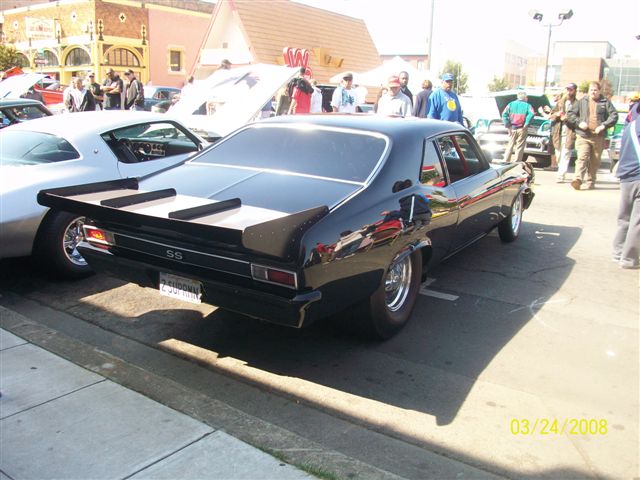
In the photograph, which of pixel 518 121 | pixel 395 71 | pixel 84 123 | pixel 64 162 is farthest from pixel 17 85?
pixel 395 71

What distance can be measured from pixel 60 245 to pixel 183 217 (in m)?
2.43

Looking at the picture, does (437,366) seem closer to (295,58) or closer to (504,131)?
(504,131)

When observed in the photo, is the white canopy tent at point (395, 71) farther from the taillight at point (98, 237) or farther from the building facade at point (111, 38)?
the building facade at point (111, 38)

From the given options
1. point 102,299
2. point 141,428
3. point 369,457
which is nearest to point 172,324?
point 102,299

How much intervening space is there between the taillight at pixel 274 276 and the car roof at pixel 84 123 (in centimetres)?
345

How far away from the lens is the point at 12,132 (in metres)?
6.28

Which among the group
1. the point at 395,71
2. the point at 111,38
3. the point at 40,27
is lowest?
the point at 395,71

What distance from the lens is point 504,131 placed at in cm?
1437

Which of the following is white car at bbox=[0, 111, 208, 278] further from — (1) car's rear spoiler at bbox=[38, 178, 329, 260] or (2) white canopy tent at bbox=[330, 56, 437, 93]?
(2) white canopy tent at bbox=[330, 56, 437, 93]

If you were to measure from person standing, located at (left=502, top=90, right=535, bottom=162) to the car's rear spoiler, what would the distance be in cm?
954

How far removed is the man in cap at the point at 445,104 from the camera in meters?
10.8

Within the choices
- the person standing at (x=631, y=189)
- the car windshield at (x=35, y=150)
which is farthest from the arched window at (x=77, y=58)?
the person standing at (x=631, y=189)

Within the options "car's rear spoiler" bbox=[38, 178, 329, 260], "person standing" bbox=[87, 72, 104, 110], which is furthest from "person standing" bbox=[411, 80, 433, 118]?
"person standing" bbox=[87, 72, 104, 110]

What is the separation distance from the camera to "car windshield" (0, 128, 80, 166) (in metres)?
5.81
